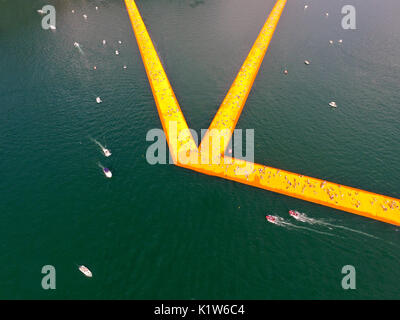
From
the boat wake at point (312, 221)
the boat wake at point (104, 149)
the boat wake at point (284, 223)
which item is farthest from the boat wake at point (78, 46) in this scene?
the boat wake at point (312, 221)

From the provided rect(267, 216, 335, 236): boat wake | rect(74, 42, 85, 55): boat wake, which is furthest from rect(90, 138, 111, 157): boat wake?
rect(74, 42, 85, 55): boat wake

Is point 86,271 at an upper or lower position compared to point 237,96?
lower

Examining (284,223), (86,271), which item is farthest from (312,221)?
(86,271)

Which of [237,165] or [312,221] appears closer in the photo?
[312,221]

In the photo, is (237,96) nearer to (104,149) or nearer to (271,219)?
(271,219)
